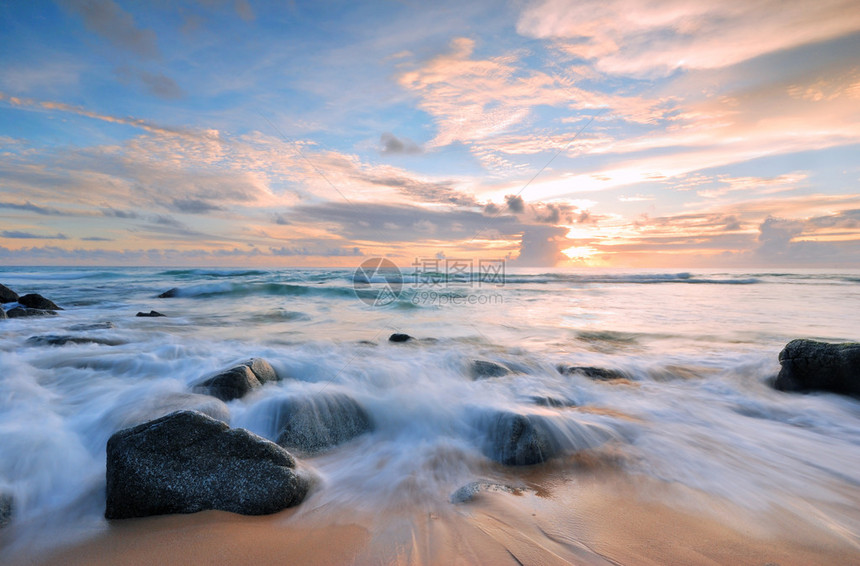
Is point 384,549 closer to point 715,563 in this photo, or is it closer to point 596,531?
point 596,531

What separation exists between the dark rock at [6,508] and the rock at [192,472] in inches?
23.6

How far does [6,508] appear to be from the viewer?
2.58 metres

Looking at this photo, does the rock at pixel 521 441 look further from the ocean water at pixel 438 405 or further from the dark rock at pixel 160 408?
the dark rock at pixel 160 408

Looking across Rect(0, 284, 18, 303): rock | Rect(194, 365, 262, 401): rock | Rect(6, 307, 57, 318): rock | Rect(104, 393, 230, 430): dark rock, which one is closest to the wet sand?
Rect(104, 393, 230, 430): dark rock

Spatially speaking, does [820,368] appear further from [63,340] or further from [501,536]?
[63,340]

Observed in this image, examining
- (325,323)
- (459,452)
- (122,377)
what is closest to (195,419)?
(459,452)

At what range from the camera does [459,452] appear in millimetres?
3887

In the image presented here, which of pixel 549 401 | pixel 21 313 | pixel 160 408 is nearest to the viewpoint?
pixel 160 408

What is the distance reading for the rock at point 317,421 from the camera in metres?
3.99

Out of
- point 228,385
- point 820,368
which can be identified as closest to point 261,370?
point 228,385

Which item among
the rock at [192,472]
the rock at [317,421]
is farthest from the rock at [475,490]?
the rock at [317,421]

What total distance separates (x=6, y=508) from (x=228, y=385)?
7.10 ft

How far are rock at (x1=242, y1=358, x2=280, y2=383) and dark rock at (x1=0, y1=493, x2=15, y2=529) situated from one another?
254 centimetres

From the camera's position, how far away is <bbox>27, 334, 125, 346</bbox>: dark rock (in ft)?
22.6
